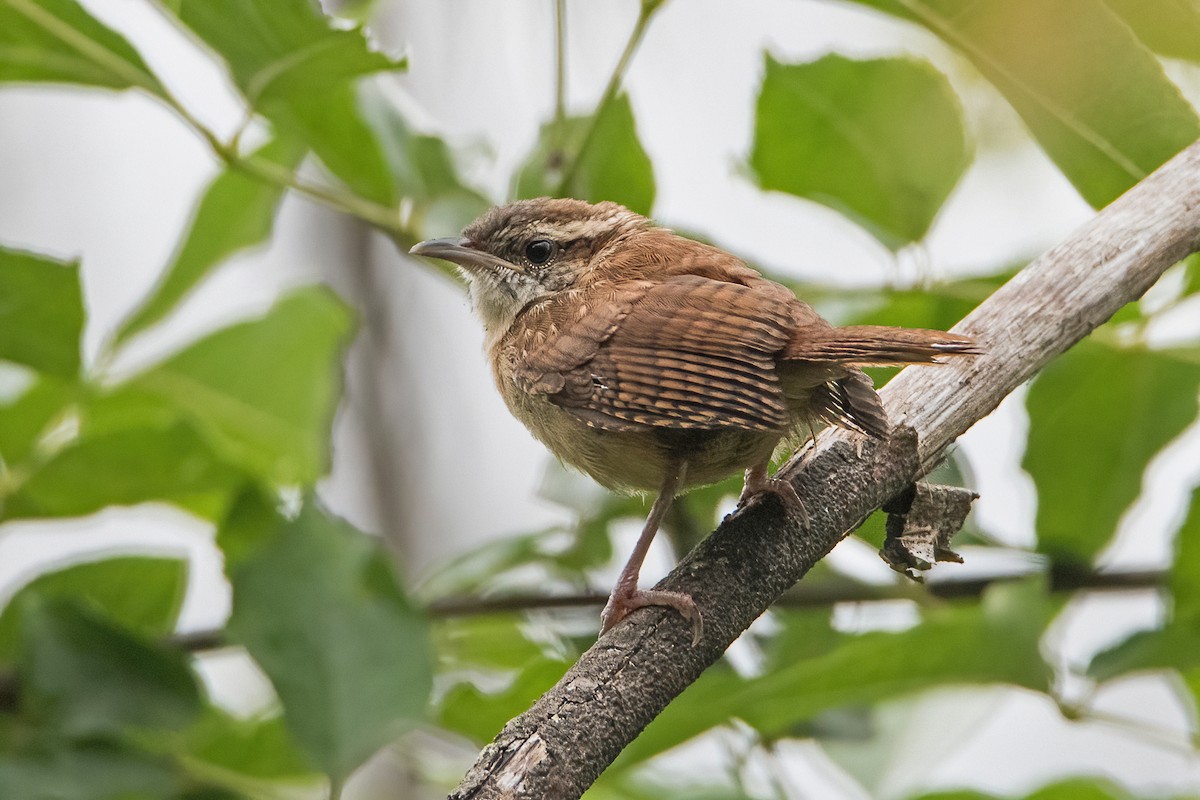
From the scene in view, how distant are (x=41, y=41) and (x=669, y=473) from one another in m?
1.53

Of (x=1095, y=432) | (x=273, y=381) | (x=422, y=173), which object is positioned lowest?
(x=1095, y=432)

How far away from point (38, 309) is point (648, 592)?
149cm

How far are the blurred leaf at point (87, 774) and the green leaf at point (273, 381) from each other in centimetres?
87

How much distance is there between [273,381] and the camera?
3232mm

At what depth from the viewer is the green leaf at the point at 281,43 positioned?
8.07 feet

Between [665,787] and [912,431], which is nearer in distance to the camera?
[912,431]

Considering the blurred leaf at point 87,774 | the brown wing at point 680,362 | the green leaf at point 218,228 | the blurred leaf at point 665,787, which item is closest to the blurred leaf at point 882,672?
the blurred leaf at point 665,787

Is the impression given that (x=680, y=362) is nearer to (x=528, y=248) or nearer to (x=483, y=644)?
(x=528, y=248)

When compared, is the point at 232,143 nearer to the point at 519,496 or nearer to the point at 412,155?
the point at 412,155

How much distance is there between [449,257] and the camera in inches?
118

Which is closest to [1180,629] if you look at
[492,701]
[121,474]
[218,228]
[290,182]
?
[492,701]

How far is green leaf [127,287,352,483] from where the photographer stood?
3.22m

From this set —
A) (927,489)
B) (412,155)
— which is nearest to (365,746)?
(927,489)

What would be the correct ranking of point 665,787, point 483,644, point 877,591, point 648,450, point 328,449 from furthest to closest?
point 328,449 → point 483,644 → point 665,787 → point 877,591 → point 648,450
